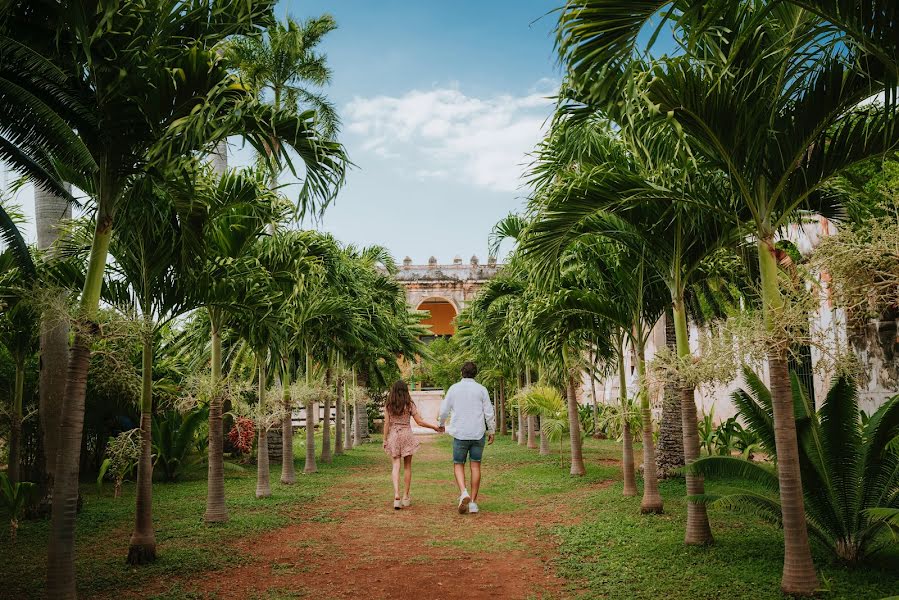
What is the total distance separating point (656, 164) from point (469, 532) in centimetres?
440

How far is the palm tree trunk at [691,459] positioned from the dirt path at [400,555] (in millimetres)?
1327

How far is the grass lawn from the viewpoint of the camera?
16.5ft

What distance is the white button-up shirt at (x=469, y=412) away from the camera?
8688mm

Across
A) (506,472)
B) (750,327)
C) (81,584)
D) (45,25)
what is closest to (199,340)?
(81,584)

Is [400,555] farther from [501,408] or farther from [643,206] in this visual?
[501,408]

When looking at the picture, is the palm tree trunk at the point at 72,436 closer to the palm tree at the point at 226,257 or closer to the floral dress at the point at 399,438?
the palm tree at the point at 226,257

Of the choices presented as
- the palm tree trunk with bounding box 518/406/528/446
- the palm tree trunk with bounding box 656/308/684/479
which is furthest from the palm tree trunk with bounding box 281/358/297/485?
the palm tree trunk with bounding box 518/406/528/446

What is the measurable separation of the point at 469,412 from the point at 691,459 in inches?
124

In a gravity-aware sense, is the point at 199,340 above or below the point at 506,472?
above

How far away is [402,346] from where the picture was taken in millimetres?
22422

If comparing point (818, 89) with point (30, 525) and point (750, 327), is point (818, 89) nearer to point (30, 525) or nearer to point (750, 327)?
point (750, 327)

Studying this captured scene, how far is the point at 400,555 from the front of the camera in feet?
20.7

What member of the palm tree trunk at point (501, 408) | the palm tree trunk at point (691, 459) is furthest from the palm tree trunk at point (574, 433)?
the palm tree trunk at point (501, 408)

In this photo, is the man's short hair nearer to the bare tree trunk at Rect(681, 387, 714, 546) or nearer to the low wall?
the bare tree trunk at Rect(681, 387, 714, 546)
